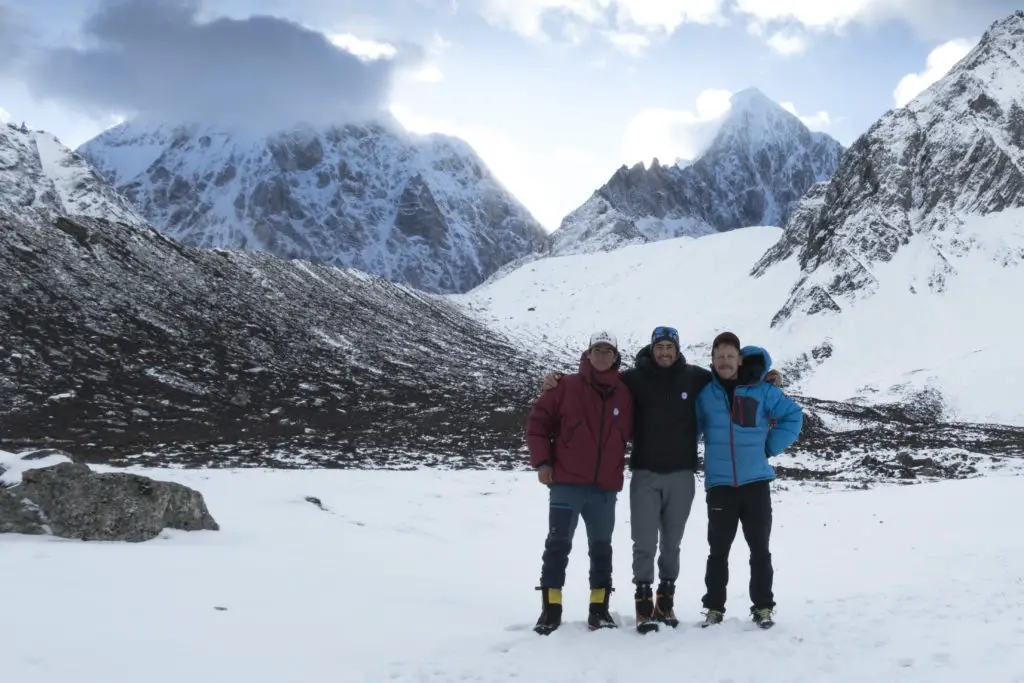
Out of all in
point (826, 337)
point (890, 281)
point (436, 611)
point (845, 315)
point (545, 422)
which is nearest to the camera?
point (545, 422)

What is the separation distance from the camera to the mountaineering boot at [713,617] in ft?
22.0

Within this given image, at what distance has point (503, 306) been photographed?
8425cm

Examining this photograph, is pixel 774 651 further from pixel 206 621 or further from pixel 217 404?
pixel 217 404

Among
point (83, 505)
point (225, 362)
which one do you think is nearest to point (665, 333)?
point (83, 505)

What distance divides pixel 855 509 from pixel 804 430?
19321 mm

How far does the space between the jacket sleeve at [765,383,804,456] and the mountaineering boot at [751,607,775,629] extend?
143 cm

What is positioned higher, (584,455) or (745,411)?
(745,411)

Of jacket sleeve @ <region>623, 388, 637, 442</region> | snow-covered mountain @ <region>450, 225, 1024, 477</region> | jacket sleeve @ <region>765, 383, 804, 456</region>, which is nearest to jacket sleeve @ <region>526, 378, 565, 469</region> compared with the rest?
jacket sleeve @ <region>623, 388, 637, 442</region>

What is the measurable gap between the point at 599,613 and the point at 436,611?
71.7 inches

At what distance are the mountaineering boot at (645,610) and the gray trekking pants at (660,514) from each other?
4.1 inches

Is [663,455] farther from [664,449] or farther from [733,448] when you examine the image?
[733,448]

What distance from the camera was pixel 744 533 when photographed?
22.3ft

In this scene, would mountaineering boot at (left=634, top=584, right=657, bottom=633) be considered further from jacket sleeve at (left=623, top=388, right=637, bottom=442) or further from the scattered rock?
the scattered rock

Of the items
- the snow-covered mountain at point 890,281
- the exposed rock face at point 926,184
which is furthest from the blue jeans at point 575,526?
the exposed rock face at point 926,184
